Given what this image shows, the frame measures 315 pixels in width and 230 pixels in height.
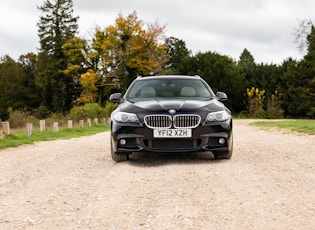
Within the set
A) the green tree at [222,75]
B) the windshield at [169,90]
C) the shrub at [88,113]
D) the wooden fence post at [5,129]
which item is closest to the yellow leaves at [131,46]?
the green tree at [222,75]

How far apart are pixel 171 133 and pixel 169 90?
1.60m

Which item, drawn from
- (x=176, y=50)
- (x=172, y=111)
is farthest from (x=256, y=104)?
(x=172, y=111)

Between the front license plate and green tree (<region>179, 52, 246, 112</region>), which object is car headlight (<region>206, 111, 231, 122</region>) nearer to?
the front license plate

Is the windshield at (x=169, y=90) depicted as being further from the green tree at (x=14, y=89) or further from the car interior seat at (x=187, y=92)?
the green tree at (x=14, y=89)

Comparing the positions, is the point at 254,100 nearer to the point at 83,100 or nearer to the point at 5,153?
the point at 83,100

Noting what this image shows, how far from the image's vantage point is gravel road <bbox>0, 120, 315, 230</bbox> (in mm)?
3777

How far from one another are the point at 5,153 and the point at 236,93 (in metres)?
36.5

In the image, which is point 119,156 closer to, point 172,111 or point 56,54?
point 172,111

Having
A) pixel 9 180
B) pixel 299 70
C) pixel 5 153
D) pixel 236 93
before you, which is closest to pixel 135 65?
pixel 236 93

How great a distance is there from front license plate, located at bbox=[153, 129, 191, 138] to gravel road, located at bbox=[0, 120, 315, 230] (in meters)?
0.48

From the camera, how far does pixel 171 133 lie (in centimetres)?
660

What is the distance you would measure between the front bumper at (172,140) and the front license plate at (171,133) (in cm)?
6

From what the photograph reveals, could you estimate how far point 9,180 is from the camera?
612 cm

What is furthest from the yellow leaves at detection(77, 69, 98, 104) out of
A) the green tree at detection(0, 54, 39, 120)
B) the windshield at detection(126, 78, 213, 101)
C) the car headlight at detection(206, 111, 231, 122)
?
the car headlight at detection(206, 111, 231, 122)
